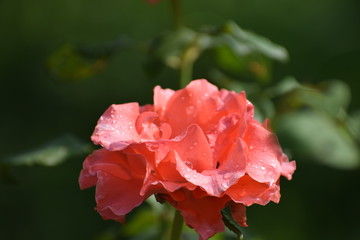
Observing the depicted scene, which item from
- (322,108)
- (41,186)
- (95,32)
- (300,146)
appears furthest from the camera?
(95,32)

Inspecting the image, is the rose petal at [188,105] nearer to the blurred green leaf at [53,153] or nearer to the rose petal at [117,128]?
the rose petal at [117,128]

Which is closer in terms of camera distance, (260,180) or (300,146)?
(260,180)

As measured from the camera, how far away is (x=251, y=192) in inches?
28.7

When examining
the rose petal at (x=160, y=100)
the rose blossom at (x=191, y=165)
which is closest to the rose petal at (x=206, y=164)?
the rose blossom at (x=191, y=165)

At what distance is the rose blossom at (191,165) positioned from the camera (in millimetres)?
701

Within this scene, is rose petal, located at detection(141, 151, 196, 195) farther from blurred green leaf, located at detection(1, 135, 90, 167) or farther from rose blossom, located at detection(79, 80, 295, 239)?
blurred green leaf, located at detection(1, 135, 90, 167)

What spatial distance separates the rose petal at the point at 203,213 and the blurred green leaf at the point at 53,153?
14.2 inches

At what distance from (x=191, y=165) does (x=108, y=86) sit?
245 cm

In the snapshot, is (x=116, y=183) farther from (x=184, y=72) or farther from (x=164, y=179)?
(x=184, y=72)

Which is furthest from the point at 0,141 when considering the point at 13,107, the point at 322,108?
the point at 322,108

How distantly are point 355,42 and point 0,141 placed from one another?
1.73m

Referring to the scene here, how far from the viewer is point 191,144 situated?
0.72m

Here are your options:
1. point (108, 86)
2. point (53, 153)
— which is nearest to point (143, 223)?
point (53, 153)

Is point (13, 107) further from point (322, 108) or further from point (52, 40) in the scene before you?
point (322, 108)
